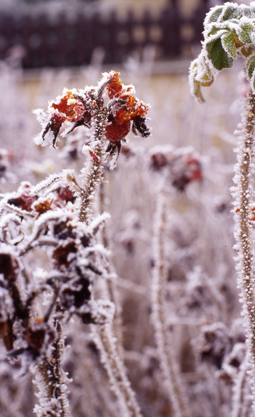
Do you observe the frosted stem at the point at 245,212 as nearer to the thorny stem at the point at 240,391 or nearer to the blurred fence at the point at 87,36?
the thorny stem at the point at 240,391

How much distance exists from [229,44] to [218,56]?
0.05 m

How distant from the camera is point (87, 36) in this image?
25.9 feet

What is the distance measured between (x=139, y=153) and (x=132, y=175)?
2.01m

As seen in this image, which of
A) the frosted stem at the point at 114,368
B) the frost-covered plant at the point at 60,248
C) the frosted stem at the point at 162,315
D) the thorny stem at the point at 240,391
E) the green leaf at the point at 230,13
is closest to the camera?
the frost-covered plant at the point at 60,248

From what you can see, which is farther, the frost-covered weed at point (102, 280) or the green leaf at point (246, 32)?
the green leaf at point (246, 32)

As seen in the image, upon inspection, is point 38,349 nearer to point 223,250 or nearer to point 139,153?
point 139,153

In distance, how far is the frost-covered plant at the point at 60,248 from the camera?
73 cm

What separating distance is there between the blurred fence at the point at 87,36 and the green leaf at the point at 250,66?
7.27m

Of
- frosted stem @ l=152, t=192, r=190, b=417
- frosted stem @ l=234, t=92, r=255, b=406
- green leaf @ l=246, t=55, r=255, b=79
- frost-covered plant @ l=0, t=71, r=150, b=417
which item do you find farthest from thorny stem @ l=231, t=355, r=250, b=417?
green leaf @ l=246, t=55, r=255, b=79

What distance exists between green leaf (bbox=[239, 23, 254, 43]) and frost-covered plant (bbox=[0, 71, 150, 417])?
260 millimetres

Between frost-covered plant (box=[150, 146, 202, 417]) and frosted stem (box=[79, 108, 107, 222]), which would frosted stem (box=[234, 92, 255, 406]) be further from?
frost-covered plant (box=[150, 146, 202, 417])

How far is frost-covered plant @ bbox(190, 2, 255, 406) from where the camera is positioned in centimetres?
88

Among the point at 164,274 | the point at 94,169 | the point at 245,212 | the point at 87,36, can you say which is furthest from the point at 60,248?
the point at 87,36

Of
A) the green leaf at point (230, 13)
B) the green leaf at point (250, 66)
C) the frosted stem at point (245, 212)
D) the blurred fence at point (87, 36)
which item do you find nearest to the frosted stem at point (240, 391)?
the frosted stem at point (245, 212)
